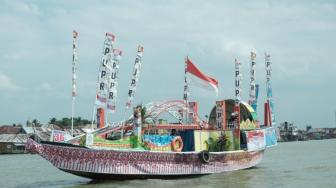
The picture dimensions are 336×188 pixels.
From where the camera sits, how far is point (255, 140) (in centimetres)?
3197

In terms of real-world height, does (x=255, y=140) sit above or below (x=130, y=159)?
above

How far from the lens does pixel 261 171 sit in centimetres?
3102

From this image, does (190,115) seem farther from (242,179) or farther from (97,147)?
(97,147)

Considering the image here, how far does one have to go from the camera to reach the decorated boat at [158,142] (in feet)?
75.2

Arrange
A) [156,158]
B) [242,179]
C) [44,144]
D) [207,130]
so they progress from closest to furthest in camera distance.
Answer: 1. [44,144]
2. [156,158]
3. [242,179]
4. [207,130]

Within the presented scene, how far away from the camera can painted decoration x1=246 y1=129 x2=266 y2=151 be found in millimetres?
31264

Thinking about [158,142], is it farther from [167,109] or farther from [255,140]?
[255,140]

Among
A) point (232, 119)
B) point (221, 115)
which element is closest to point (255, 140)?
point (232, 119)

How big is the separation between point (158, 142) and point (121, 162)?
2.87 m

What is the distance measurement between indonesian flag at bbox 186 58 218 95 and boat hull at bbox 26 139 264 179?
442 centimetres

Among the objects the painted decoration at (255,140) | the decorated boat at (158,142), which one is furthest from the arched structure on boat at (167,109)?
the painted decoration at (255,140)

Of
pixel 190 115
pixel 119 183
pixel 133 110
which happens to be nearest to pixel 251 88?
pixel 190 115

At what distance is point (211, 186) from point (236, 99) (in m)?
8.65

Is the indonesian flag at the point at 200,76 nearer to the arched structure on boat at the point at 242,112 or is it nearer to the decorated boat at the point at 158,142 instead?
the decorated boat at the point at 158,142
